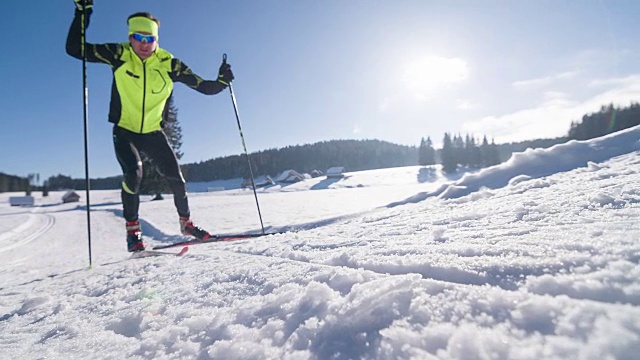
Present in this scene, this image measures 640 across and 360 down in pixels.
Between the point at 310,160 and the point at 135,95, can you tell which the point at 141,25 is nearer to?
the point at 135,95

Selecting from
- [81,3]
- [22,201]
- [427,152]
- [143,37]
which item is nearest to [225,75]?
[143,37]

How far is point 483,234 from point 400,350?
106 cm

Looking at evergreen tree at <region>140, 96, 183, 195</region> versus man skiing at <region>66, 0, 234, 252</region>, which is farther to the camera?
evergreen tree at <region>140, 96, 183, 195</region>

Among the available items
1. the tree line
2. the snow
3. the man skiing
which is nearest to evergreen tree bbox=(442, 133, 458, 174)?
the tree line

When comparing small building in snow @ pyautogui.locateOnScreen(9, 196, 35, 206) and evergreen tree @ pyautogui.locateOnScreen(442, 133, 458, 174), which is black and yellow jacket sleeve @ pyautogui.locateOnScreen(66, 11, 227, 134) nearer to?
small building in snow @ pyautogui.locateOnScreen(9, 196, 35, 206)

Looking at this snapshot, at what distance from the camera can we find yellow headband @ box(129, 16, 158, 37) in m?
3.33

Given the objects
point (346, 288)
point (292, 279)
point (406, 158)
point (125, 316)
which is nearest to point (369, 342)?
point (346, 288)

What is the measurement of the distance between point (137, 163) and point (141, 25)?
4.83 ft

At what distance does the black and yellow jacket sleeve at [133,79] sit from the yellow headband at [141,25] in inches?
7.6

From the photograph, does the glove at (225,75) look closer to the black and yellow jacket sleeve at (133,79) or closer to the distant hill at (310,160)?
the black and yellow jacket sleeve at (133,79)

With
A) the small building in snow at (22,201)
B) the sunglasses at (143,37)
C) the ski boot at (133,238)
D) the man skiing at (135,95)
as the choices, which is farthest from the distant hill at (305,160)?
the sunglasses at (143,37)

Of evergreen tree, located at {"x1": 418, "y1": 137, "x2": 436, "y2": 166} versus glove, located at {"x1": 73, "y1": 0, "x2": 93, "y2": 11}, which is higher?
evergreen tree, located at {"x1": 418, "y1": 137, "x2": 436, "y2": 166}

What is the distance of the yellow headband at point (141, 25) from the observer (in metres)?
3.33

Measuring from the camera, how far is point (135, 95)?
3.46 metres
